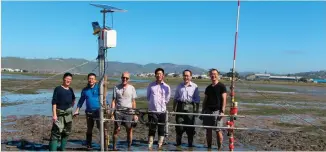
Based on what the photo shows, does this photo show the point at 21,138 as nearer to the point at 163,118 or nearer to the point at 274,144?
the point at 163,118

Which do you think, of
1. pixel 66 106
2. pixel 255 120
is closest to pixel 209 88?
pixel 66 106

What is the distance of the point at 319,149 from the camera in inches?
413

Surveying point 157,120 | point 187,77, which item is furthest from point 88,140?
point 187,77

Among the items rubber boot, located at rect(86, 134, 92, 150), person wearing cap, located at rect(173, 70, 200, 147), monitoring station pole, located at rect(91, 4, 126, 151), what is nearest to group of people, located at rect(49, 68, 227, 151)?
person wearing cap, located at rect(173, 70, 200, 147)

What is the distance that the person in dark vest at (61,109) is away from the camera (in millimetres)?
8219

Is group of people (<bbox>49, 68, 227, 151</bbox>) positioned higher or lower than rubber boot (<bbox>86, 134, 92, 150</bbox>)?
higher

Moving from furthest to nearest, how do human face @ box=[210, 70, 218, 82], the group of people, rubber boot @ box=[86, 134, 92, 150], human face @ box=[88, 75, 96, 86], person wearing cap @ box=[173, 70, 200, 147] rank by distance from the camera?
1. rubber boot @ box=[86, 134, 92, 150]
2. person wearing cap @ box=[173, 70, 200, 147]
3. human face @ box=[88, 75, 96, 86]
4. human face @ box=[210, 70, 218, 82]
5. the group of people

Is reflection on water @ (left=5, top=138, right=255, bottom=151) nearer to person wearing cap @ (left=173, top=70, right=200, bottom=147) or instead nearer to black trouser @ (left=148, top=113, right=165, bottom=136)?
black trouser @ (left=148, top=113, right=165, bottom=136)

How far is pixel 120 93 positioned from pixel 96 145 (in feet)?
7.09

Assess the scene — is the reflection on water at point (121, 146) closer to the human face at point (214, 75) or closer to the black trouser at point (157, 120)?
the black trouser at point (157, 120)

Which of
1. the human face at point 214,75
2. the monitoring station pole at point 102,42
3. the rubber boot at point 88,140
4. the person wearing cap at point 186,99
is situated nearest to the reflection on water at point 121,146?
the rubber boot at point 88,140

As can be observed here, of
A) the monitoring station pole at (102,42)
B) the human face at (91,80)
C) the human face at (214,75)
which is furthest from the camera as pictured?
the human face at (91,80)

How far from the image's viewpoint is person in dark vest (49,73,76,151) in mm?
8219

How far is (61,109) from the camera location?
8.34 m
